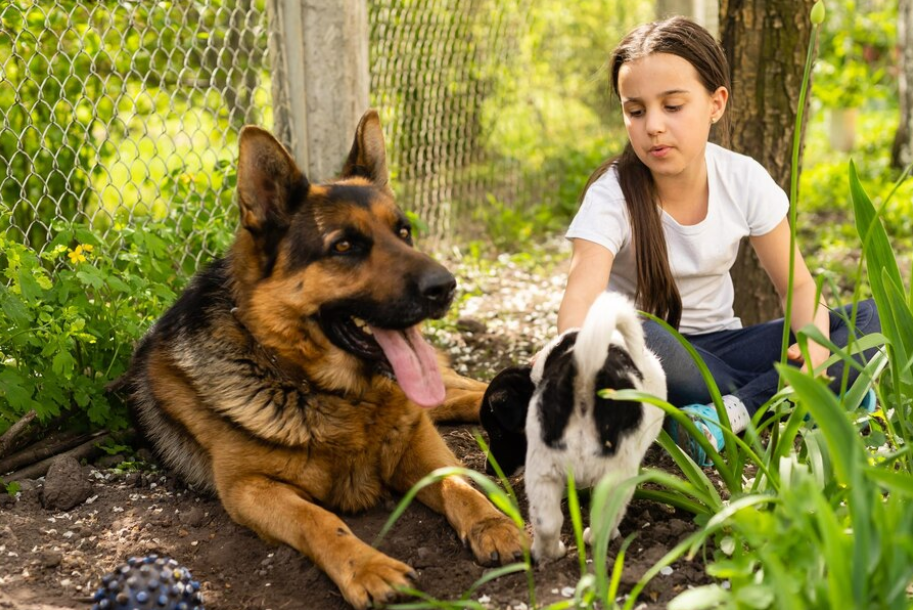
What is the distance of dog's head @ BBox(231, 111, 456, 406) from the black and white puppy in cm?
55

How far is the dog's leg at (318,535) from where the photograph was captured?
2.51 meters

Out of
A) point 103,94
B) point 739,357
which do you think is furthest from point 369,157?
point 739,357

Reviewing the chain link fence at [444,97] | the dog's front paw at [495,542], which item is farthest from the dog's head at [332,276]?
the chain link fence at [444,97]

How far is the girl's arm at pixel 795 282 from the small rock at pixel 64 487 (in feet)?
8.52

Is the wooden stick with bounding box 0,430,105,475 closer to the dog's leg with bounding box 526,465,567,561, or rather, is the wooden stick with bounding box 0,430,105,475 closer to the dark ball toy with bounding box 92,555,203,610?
the dark ball toy with bounding box 92,555,203,610

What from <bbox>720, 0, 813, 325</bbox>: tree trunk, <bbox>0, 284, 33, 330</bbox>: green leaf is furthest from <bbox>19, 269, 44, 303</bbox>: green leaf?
<bbox>720, 0, 813, 325</bbox>: tree trunk

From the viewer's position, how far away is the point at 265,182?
299 centimetres

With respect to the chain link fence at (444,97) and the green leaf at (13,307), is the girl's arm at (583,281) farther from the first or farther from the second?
the chain link fence at (444,97)

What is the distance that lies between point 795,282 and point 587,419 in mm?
1568

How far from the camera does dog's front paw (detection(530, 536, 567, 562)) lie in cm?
251

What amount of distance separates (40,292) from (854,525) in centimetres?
271

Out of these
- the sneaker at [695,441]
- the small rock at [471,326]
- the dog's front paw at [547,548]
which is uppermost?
the sneaker at [695,441]

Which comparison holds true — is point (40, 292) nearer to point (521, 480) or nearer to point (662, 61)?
point (521, 480)

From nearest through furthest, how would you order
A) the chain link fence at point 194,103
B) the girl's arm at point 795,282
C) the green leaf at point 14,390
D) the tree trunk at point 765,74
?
the green leaf at point 14,390
the girl's arm at point 795,282
the chain link fence at point 194,103
the tree trunk at point 765,74
